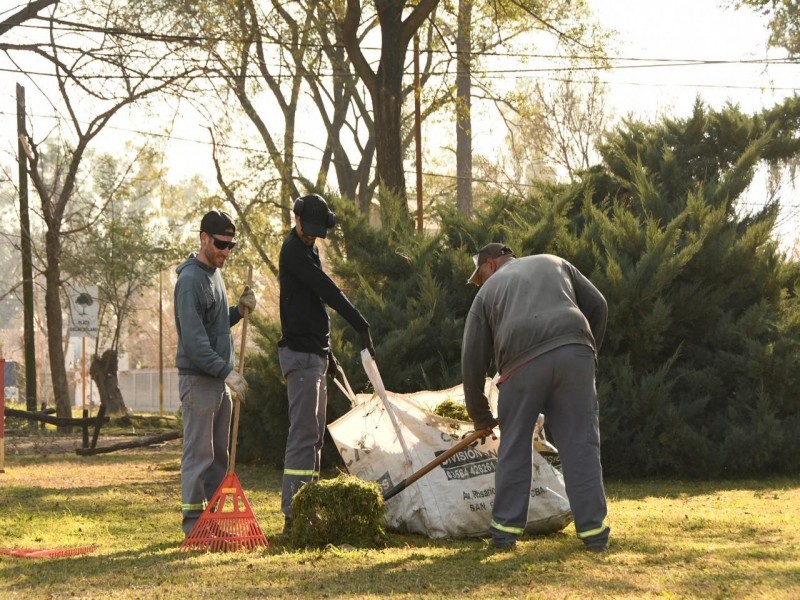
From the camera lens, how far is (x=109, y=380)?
3011 centimetres

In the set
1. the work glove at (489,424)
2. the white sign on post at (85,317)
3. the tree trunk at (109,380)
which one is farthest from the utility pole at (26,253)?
the work glove at (489,424)

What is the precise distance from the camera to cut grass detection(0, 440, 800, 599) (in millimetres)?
5543

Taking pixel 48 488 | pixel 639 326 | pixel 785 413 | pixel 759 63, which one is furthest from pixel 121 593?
pixel 759 63

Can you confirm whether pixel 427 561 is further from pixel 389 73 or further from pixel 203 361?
pixel 389 73

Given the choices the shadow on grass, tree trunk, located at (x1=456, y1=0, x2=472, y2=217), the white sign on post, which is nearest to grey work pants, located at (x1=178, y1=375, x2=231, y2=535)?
the shadow on grass

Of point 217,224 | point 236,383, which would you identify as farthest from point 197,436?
point 217,224

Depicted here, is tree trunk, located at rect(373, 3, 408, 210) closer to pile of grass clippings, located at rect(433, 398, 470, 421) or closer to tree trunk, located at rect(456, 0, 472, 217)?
tree trunk, located at rect(456, 0, 472, 217)

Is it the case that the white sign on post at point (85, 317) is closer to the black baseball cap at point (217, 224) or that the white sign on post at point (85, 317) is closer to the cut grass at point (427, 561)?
the cut grass at point (427, 561)

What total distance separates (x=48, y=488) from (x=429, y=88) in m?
23.2

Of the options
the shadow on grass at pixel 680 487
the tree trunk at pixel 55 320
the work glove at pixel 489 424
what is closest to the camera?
the work glove at pixel 489 424

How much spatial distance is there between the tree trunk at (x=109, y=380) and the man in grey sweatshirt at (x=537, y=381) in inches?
947

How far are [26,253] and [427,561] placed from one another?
22.1 m

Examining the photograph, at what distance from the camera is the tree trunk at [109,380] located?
1176 inches

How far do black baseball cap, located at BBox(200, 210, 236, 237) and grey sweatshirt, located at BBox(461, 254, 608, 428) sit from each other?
1600 mm
